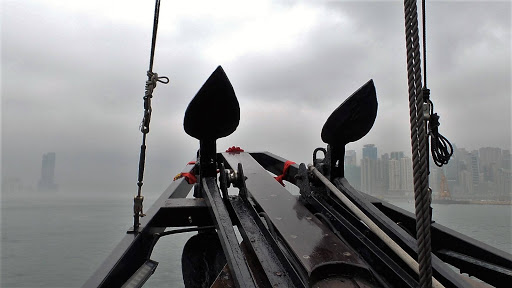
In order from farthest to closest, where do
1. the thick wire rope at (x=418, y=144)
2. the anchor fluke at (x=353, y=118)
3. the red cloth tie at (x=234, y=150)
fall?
the red cloth tie at (x=234, y=150), the anchor fluke at (x=353, y=118), the thick wire rope at (x=418, y=144)

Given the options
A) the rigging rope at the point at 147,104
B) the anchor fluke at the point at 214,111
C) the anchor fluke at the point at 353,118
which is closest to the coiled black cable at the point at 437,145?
the anchor fluke at the point at 353,118

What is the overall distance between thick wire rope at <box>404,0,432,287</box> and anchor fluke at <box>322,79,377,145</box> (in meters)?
1.32

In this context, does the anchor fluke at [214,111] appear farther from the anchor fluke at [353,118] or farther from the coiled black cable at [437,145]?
the coiled black cable at [437,145]

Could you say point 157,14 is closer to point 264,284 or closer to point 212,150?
point 212,150

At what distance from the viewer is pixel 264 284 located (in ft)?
5.38

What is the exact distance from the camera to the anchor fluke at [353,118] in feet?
7.38

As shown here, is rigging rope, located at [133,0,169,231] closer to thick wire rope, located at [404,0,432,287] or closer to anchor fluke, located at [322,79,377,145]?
anchor fluke, located at [322,79,377,145]

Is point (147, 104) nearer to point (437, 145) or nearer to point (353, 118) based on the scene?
point (353, 118)

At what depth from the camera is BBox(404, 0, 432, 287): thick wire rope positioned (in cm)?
84

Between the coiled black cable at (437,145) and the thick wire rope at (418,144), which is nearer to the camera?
the thick wire rope at (418,144)

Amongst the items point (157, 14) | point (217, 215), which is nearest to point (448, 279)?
point (217, 215)

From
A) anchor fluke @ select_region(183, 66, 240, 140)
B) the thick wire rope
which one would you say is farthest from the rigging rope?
the thick wire rope

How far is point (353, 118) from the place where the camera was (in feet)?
7.66

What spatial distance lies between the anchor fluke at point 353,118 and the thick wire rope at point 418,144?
132 cm
